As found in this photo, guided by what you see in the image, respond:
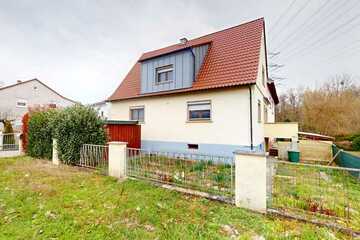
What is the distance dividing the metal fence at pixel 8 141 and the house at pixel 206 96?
8.56 meters

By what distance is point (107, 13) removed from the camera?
38.1 feet

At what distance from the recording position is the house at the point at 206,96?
880cm

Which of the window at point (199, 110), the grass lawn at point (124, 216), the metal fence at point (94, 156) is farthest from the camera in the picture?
the window at point (199, 110)

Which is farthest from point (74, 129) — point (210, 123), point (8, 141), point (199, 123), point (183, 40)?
point (8, 141)

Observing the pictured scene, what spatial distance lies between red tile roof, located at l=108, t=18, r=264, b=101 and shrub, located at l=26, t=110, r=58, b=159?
15.8 feet

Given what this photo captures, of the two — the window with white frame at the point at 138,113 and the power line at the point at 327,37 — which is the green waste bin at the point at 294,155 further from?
the window with white frame at the point at 138,113

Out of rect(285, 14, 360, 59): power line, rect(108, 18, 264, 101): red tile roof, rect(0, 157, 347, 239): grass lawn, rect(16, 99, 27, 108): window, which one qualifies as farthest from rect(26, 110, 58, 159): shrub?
rect(16, 99, 27, 108): window

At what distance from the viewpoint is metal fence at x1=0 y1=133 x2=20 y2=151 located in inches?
522

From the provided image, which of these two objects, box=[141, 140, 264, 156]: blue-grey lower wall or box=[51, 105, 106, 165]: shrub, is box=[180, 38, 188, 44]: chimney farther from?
box=[51, 105, 106, 165]: shrub

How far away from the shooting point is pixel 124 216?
3744 millimetres

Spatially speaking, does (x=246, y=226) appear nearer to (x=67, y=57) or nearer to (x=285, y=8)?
(x=285, y=8)

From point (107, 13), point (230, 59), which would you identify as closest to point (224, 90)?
point (230, 59)

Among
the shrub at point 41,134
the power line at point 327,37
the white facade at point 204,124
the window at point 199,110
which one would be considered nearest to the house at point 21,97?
the shrub at point 41,134

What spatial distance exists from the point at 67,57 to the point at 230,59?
1634cm
